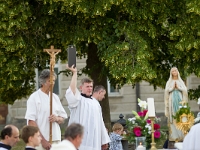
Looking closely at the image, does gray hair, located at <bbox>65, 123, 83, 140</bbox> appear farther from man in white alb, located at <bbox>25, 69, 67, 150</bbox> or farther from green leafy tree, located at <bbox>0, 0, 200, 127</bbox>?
green leafy tree, located at <bbox>0, 0, 200, 127</bbox>

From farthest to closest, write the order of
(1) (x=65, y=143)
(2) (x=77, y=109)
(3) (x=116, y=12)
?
(3) (x=116, y=12), (2) (x=77, y=109), (1) (x=65, y=143)

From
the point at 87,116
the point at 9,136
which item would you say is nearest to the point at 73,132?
the point at 9,136

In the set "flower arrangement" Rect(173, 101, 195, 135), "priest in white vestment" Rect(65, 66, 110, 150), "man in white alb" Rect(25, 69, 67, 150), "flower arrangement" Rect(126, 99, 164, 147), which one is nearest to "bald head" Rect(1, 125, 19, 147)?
"man in white alb" Rect(25, 69, 67, 150)

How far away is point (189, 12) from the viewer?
2205 cm

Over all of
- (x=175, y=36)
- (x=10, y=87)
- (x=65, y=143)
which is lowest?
(x=65, y=143)

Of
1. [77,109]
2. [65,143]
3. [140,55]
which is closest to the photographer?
[65,143]

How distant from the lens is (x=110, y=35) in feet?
74.8

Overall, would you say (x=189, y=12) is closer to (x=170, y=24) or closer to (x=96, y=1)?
(x=170, y=24)

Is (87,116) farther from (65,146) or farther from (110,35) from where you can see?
(110,35)

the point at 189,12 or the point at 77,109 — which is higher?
the point at 189,12

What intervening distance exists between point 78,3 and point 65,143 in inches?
509

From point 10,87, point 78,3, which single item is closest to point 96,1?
point 78,3

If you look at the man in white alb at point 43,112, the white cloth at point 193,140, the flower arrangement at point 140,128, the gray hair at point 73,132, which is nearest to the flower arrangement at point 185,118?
the flower arrangement at point 140,128

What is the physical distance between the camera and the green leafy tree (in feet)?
71.8
